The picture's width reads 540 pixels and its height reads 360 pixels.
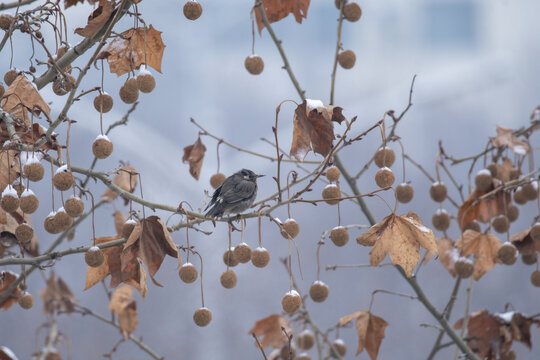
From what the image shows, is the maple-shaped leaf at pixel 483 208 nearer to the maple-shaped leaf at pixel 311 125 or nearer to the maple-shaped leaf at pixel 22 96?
the maple-shaped leaf at pixel 311 125

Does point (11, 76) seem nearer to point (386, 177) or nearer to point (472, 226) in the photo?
point (386, 177)

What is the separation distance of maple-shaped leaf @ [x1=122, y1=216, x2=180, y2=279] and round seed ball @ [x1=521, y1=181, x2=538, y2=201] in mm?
839

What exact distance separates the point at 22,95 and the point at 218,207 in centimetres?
44

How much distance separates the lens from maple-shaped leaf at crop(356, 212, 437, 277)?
837 mm

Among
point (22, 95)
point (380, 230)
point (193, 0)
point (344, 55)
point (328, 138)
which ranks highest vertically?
point (344, 55)

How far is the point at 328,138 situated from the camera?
81cm

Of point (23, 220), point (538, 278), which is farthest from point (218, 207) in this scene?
point (538, 278)

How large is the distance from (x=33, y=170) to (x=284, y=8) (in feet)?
1.61

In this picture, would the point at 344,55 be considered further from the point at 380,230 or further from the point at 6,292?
the point at 6,292

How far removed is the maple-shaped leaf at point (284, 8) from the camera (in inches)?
38.5

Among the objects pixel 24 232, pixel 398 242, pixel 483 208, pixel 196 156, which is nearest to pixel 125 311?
pixel 24 232

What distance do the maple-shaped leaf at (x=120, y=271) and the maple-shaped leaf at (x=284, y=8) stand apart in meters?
0.47

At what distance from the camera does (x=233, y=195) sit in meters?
1.16

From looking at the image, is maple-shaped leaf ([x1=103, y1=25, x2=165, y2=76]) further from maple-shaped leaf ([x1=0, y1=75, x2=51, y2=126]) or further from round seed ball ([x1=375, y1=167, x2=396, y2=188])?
round seed ball ([x1=375, y1=167, x2=396, y2=188])
